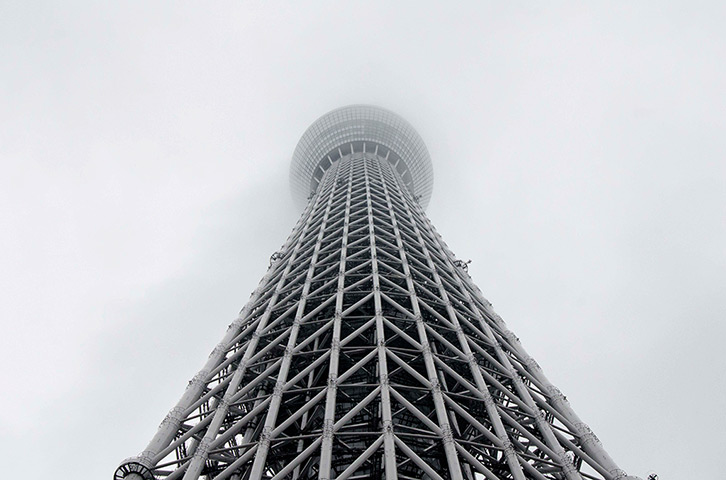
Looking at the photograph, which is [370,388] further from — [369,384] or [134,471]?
[134,471]

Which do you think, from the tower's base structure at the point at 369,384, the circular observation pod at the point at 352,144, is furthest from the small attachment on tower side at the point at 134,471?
the circular observation pod at the point at 352,144

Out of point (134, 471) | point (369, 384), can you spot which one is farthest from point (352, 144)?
point (134, 471)

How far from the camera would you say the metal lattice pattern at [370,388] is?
20.0 m

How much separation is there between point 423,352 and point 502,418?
436 cm

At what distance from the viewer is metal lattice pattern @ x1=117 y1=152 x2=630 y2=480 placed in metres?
20.0

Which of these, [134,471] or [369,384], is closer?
[134,471]

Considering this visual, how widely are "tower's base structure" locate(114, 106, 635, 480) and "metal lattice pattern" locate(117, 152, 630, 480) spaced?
0.09 meters

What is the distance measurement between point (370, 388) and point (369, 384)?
11.7ft

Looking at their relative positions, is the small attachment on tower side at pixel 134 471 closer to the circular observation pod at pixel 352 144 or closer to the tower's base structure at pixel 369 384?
the tower's base structure at pixel 369 384

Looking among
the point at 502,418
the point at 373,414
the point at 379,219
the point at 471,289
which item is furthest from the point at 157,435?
Result: the point at 379,219

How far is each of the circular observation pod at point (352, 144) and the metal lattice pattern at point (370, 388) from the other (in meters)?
40.7

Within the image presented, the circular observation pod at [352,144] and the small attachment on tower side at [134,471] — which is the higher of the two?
the circular observation pod at [352,144]

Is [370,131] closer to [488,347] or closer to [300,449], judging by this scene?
[488,347]

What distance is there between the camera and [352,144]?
279ft
